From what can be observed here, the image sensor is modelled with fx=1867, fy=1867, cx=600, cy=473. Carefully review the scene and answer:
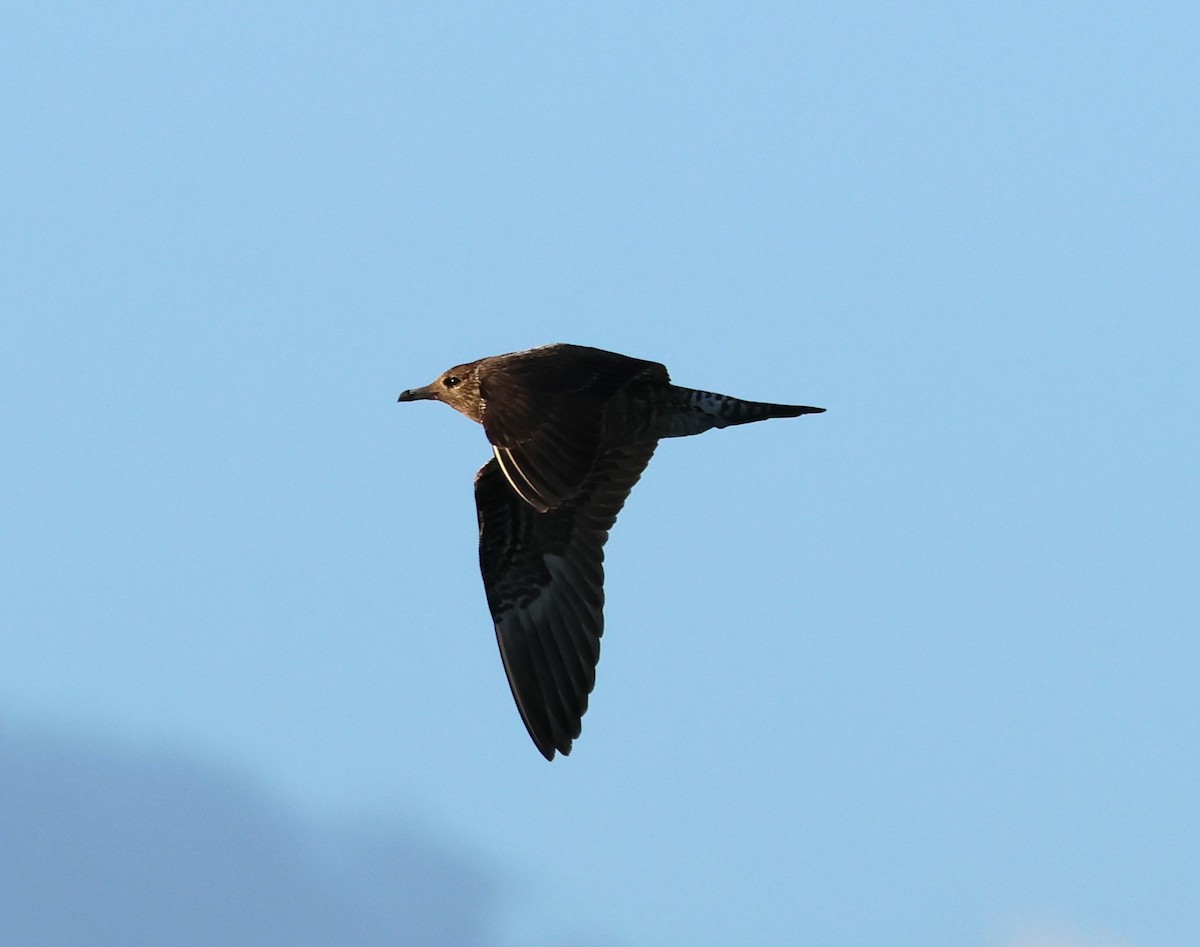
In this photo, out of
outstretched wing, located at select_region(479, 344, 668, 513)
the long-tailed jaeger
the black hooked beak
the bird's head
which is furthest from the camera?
the black hooked beak

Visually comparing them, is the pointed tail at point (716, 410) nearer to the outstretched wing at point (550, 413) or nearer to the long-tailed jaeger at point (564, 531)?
the long-tailed jaeger at point (564, 531)

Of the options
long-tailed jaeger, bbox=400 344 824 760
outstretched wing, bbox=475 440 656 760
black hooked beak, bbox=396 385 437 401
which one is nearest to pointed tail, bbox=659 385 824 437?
long-tailed jaeger, bbox=400 344 824 760

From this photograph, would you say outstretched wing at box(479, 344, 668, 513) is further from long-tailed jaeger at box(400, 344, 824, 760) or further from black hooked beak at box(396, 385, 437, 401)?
black hooked beak at box(396, 385, 437, 401)

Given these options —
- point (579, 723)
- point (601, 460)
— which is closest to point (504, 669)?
point (579, 723)

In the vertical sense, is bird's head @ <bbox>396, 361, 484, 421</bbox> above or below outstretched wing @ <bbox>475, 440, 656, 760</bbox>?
above

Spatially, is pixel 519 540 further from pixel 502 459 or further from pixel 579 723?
pixel 502 459

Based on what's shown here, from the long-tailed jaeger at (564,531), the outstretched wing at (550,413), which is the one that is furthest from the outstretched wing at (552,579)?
the outstretched wing at (550,413)

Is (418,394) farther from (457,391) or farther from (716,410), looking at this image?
(716,410)
